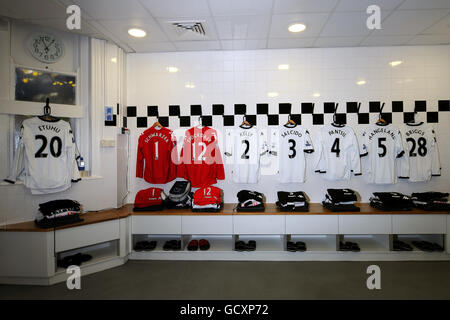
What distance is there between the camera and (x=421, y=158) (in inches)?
122

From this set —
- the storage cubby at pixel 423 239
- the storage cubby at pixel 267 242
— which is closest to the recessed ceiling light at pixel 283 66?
the storage cubby at pixel 267 242

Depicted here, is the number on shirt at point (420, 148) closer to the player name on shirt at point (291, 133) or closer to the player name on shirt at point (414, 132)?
the player name on shirt at point (414, 132)

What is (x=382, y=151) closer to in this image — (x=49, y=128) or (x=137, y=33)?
(x=137, y=33)

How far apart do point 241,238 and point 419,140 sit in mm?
2622

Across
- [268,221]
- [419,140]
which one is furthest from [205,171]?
A: [419,140]

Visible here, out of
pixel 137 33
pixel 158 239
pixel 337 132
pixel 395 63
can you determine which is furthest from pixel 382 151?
pixel 137 33

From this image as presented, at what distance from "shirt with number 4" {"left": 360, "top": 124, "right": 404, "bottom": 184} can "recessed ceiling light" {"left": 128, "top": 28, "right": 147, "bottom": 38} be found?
302 cm

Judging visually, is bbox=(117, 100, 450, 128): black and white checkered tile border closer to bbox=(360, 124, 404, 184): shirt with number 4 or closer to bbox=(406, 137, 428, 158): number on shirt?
bbox=(360, 124, 404, 184): shirt with number 4

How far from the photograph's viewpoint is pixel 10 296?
214 cm

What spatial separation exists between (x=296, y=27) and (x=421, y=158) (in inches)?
89.9

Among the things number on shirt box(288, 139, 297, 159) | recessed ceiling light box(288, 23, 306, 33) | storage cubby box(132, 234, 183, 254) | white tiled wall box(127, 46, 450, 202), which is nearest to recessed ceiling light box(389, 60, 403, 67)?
white tiled wall box(127, 46, 450, 202)

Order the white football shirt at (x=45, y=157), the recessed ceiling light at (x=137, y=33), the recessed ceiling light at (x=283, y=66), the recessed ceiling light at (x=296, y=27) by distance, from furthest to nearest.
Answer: the recessed ceiling light at (x=283, y=66), the recessed ceiling light at (x=137, y=33), the recessed ceiling light at (x=296, y=27), the white football shirt at (x=45, y=157)

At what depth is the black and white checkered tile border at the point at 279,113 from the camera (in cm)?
322

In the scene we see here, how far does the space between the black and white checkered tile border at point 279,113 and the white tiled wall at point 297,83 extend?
0.16ft
